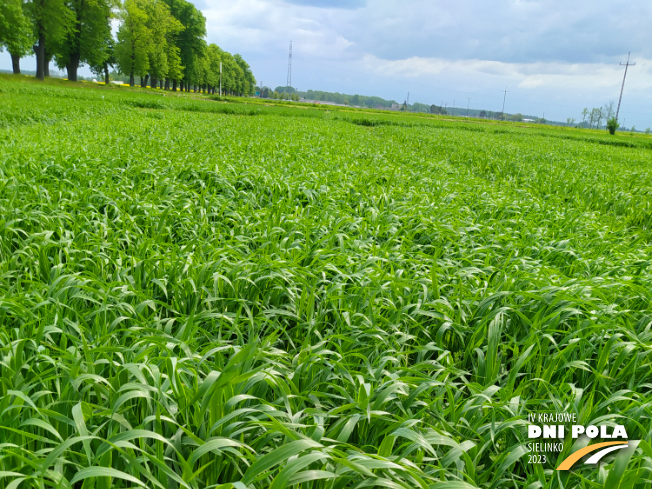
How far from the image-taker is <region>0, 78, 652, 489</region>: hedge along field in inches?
55.8

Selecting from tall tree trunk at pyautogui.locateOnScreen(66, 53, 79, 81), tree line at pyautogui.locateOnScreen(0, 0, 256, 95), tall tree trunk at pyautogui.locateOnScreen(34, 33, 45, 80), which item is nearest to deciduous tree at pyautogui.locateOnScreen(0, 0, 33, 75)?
tree line at pyautogui.locateOnScreen(0, 0, 256, 95)

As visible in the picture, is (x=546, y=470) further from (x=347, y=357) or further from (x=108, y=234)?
(x=108, y=234)

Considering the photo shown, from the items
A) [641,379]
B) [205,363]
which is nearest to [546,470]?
[641,379]

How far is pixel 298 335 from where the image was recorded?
8.27 feet

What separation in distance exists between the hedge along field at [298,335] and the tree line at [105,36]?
1676 inches

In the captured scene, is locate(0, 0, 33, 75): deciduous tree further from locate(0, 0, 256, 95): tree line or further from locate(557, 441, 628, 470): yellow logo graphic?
locate(557, 441, 628, 470): yellow logo graphic

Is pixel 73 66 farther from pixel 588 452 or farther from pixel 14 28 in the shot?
pixel 588 452

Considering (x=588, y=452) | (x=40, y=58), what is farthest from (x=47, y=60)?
(x=588, y=452)

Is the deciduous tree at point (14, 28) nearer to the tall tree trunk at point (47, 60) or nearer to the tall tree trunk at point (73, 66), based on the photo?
the tall tree trunk at point (47, 60)

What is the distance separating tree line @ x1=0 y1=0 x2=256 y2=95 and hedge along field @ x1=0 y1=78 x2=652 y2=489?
42561 millimetres

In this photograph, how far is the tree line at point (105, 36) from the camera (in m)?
36.2

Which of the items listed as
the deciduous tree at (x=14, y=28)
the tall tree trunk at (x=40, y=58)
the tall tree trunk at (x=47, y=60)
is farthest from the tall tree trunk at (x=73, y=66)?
the deciduous tree at (x=14, y=28)

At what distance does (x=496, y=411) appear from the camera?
183 cm

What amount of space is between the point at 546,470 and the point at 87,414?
1.96 metres
